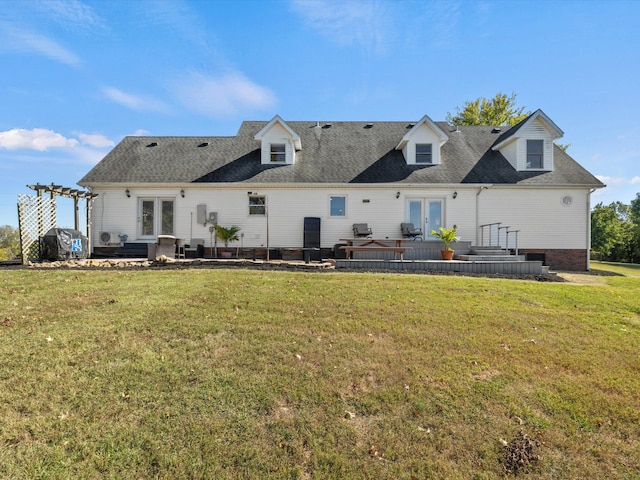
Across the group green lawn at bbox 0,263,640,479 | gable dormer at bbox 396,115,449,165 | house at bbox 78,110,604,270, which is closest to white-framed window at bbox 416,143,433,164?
gable dormer at bbox 396,115,449,165

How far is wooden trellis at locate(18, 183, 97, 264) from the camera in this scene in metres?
10.5

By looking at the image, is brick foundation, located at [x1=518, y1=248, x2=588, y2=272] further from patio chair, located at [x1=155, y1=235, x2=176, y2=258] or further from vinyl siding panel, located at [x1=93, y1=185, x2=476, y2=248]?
patio chair, located at [x1=155, y1=235, x2=176, y2=258]

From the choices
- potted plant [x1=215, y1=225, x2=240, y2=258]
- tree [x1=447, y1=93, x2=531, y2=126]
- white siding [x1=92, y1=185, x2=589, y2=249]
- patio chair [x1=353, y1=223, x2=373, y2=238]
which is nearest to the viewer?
potted plant [x1=215, y1=225, x2=240, y2=258]

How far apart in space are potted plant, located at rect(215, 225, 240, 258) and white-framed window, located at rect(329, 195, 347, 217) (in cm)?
447

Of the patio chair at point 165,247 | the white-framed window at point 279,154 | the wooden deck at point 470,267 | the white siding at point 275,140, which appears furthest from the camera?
the white-framed window at point 279,154

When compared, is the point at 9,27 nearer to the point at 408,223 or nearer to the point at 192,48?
the point at 192,48

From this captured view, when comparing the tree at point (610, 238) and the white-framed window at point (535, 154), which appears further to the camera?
the tree at point (610, 238)

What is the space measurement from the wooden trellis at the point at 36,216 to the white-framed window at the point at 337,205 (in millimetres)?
10706

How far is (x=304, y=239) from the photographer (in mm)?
14375

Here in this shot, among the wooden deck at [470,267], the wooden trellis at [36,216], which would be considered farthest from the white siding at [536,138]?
the wooden trellis at [36,216]

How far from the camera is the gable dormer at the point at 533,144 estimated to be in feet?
49.7

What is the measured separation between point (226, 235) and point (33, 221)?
6.59 metres

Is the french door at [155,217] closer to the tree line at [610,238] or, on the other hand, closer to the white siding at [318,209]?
the white siding at [318,209]

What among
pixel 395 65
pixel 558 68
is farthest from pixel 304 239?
pixel 558 68
